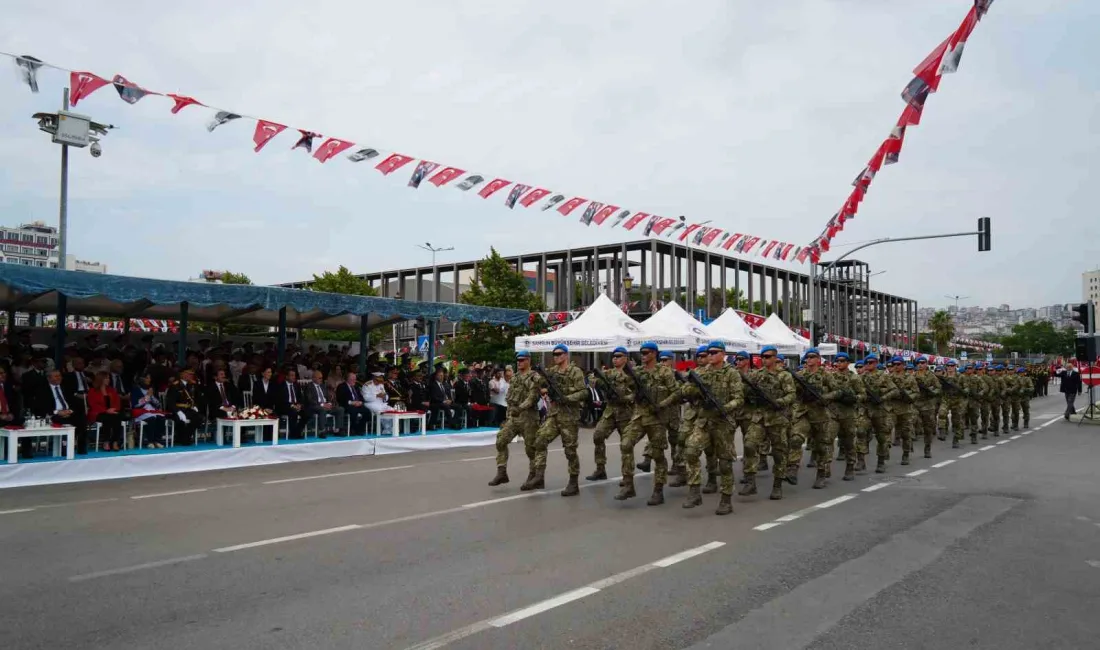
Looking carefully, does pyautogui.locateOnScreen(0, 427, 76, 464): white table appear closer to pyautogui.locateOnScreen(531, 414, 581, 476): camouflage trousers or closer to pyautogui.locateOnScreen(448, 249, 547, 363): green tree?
pyautogui.locateOnScreen(531, 414, 581, 476): camouflage trousers

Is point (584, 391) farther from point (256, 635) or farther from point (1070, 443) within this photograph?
point (1070, 443)

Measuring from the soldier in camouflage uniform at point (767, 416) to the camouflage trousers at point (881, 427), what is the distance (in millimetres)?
3430

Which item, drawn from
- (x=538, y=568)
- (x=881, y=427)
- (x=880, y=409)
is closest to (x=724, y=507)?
(x=538, y=568)

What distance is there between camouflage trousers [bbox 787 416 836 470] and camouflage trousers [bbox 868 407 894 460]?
78.8 inches

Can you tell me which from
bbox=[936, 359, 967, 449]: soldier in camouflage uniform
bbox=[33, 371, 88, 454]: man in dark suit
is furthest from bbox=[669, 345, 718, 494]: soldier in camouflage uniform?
bbox=[936, 359, 967, 449]: soldier in camouflage uniform

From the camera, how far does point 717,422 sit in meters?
Result: 9.52

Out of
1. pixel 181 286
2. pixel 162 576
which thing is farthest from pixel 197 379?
pixel 162 576

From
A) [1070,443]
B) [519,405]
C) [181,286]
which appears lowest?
[1070,443]

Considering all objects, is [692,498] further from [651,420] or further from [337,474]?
[337,474]

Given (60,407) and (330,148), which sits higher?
(330,148)

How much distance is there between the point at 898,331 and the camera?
93750 mm

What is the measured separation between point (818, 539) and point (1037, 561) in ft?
5.95

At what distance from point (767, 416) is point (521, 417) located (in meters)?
3.26

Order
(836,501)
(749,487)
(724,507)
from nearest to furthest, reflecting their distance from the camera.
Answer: (724,507) → (836,501) → (749,487)
